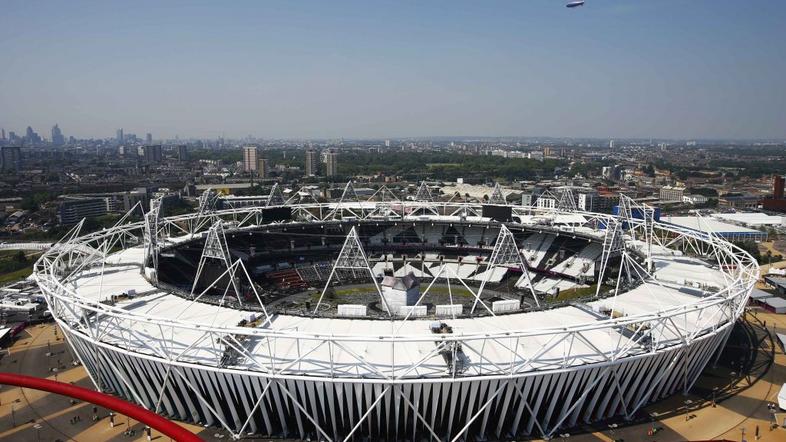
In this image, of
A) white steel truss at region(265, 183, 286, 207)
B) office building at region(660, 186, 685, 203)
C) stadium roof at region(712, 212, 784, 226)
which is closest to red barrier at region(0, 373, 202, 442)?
white steel truss at region(265, 183, 286, 207)

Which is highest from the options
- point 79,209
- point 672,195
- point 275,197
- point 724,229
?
point 275,197

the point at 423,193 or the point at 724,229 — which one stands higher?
the point at 423,193

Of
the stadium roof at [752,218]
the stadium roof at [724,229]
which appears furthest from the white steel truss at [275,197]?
the stadium roof at [752,218]

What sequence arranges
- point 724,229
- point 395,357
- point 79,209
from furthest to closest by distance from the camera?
point 79,209 → point 724,229 → point 395,357


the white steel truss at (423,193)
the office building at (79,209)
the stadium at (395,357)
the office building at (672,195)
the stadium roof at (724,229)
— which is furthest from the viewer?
the office building at (672,195)

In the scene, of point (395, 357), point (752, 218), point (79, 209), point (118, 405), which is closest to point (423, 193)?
point (395, 357)

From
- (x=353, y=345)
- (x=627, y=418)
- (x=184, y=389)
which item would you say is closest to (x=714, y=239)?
(x=627, y=418)

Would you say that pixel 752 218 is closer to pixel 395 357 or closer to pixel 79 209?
pixel 395 357

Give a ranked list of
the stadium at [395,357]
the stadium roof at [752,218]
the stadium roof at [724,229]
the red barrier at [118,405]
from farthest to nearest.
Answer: the stadium roof at [752,218] < the stadium roof at [724,229] < the stadium at [395,357] < the red barrier at [118,405]

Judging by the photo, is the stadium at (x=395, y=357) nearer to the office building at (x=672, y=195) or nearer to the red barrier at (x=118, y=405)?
the red barrier at (x=118, y=405)
